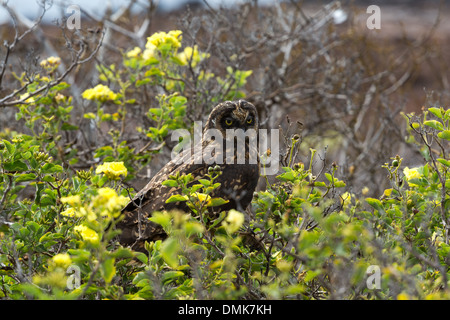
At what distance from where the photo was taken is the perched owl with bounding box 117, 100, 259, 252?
3.44 m

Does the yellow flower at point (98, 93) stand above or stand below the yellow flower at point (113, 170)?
above

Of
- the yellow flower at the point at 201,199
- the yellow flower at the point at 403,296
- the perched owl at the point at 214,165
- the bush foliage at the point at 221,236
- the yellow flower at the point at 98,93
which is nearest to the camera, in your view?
the yellow flower at the point at 403,296

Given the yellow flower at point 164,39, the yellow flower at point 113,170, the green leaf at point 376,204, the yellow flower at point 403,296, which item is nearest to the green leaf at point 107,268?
the yellow flower at point 113,170

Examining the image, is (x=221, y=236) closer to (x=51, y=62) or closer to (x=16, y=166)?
(x=16, y=166)

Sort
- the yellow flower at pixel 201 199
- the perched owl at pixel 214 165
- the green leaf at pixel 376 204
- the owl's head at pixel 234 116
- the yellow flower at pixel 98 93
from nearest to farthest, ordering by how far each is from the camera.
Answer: the yellow flower at pixel 201 199 < the green leaf at pixel 376 204 < the perched owl at pixel 214 165 < the owl's head at pixel 234 116 < the yellow flower at pixel 98 93

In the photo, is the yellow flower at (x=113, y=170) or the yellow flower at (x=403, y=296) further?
the yellow flower at (x=113, y=170)

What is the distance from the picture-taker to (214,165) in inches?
139

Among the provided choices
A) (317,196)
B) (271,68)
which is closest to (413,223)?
(317,196)

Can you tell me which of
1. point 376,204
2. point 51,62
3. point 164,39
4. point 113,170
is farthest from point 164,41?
point 376,204

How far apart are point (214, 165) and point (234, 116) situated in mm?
429

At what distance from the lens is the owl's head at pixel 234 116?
147 inches

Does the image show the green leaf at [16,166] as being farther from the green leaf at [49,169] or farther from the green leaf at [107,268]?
the green leaf at [107,268]

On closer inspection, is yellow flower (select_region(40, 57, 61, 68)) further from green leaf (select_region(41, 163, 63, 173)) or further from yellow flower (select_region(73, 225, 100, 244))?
yellow flower (select_region(73, 225, 100, 244))

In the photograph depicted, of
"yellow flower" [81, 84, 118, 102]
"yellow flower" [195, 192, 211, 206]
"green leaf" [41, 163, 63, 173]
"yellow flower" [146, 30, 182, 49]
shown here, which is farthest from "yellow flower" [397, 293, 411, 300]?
"yellow flower" [81, 84, 118, 102]
